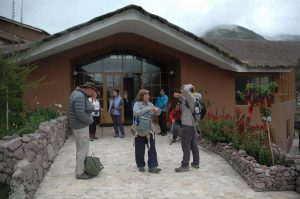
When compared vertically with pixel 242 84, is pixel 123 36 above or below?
above

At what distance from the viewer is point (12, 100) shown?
987 cm

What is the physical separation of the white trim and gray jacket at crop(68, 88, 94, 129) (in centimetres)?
476

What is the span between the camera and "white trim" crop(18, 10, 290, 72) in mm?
13828

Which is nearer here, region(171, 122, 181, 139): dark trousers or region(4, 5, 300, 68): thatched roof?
region(171, 122, 181, 139): dark trousers

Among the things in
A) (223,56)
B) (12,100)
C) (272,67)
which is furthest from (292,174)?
(272,67)

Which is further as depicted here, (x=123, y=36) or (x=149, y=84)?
(x=149, y=84)

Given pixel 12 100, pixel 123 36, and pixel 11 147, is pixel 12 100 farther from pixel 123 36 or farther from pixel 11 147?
pixel 123 36

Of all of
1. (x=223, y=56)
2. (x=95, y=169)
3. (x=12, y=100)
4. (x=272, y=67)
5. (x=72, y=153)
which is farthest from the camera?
(x=272, y=67)

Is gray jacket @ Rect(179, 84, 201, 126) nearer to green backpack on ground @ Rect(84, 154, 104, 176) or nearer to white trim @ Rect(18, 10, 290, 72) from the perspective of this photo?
green backpack on ground @ Rect(84, 154, 104, 176)

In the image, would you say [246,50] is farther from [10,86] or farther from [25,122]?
[10,86]

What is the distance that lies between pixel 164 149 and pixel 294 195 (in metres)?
4.60

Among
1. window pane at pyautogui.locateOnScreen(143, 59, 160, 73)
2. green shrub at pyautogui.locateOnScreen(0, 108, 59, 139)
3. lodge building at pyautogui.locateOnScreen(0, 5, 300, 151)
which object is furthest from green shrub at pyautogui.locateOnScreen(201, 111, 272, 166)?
window pane at pyautogui.locateOnScreen(143, 59, 160, 73)

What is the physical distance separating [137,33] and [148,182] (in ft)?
29.5

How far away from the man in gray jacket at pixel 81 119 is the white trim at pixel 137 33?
4.71 metres
